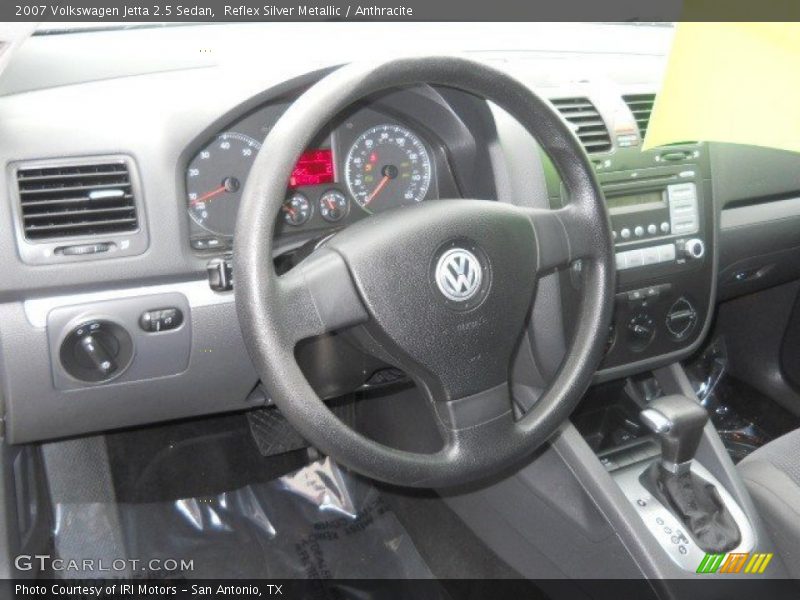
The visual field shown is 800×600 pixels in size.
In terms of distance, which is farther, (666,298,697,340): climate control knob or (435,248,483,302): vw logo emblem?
(666,298,697,340): climate control knob

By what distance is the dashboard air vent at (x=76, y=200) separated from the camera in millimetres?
1249

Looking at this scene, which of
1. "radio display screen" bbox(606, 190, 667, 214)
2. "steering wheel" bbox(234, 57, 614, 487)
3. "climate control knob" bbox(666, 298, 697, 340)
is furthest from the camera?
"climate control knob" bbox(666, 298, 697, 340)

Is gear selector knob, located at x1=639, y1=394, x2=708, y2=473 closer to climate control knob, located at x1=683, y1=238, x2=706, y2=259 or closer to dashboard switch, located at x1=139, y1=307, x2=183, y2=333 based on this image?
climate control knob, located at x1=683, y1=238, x2=706, y2=259

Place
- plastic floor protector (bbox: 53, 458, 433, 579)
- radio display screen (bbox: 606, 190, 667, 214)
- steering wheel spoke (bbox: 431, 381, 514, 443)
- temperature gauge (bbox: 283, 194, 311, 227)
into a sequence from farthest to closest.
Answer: plastic floor protector (bbox: 53, 458, 433, 579)
radio display screen (bbox: 606, 190, 667, 214)
temperature gauge (bbox: 283, 194, 311, 227)
steering wheel spoke (bbox: 431, 381, 514, 443)

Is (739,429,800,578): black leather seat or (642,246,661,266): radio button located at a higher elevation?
(642,246,661,266): radio button

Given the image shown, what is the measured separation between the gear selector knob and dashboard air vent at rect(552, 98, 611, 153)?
19.0 inches

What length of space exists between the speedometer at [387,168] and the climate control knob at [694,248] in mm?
545

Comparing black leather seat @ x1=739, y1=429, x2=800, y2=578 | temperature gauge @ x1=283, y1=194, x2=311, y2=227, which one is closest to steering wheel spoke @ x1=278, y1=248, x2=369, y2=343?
temperature gauge @ x1=283, y1=194, x2=311, y2=227

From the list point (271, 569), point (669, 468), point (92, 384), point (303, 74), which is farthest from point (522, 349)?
point (271, 569)

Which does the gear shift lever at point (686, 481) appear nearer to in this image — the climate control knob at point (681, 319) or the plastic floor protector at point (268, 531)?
the climate control knob at point (681, 319)

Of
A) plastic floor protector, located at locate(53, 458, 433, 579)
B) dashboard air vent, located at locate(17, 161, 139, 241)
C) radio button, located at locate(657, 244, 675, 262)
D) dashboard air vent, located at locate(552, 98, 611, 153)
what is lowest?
plastic floor protector, located at locate(53, 458, 433, 579)

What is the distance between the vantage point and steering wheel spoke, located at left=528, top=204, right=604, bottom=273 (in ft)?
4.00

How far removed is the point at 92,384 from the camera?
1.34m
